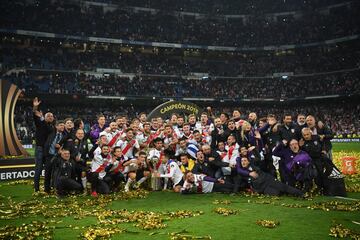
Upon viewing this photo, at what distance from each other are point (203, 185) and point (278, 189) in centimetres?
228

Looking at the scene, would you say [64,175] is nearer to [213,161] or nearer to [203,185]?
[203,185]

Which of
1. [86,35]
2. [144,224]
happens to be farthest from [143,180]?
[86,35]

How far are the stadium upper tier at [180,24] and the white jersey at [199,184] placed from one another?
36.2 metres

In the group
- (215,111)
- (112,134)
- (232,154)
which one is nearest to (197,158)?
(232,154)

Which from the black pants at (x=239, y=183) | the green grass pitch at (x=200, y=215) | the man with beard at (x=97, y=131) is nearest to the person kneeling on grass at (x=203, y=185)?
the black pants at (x=239, y=183)

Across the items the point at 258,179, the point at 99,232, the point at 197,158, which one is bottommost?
the point at 99,232

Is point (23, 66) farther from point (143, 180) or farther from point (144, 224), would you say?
point (144, 224)

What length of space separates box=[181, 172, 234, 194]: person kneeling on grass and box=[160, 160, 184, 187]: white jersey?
54 centimetres

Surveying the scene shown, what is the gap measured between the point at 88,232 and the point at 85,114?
128 feet

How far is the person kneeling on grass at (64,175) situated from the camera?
1021 cm

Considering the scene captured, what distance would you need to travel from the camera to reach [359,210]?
779cm

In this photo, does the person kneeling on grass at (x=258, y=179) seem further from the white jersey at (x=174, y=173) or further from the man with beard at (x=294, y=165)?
the white jersey at (x=174, y=173)

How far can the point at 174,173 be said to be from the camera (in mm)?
11328

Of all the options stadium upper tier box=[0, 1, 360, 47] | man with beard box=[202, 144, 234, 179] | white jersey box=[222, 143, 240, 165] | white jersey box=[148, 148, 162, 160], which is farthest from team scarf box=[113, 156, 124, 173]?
stadium upper tier box=[0, 1, 360, 47]
